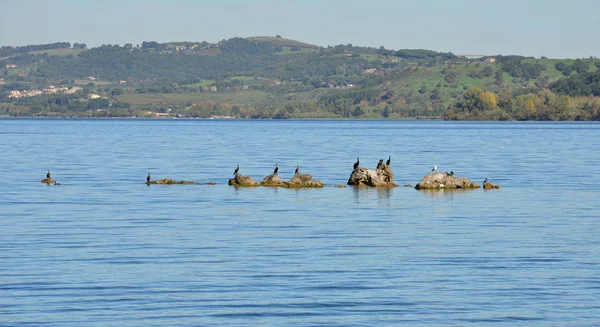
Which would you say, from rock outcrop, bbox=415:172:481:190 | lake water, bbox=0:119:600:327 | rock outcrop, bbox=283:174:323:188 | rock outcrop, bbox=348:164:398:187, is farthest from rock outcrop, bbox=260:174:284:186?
rock outcrop, bbox=415:172:481:190

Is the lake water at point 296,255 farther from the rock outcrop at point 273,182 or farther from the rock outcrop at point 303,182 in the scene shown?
the rock outcrop at point 273,182

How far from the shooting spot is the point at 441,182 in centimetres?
5088

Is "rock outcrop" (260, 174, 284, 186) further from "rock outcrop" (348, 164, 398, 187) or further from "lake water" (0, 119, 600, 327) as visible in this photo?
"rock outcrop" (348, 164, 398, 187)

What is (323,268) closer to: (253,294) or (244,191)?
(253,294)

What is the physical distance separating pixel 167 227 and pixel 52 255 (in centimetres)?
718

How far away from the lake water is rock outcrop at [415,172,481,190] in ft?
3.39

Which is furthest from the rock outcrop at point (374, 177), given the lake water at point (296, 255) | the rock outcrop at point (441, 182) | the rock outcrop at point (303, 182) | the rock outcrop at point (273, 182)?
the rock outcrop at point (273, 182)

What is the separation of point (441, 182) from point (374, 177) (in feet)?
11.8

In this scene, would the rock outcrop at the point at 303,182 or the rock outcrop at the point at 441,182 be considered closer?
the rock outcrop at the point at 441,182

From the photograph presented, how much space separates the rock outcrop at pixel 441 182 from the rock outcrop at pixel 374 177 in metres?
1.80

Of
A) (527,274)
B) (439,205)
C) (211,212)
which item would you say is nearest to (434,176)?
(439,205)

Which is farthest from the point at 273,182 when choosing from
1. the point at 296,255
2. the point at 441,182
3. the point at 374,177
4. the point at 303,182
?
the point at 296,255

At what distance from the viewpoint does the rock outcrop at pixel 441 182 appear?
5078 cm

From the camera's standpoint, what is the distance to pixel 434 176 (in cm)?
5112
